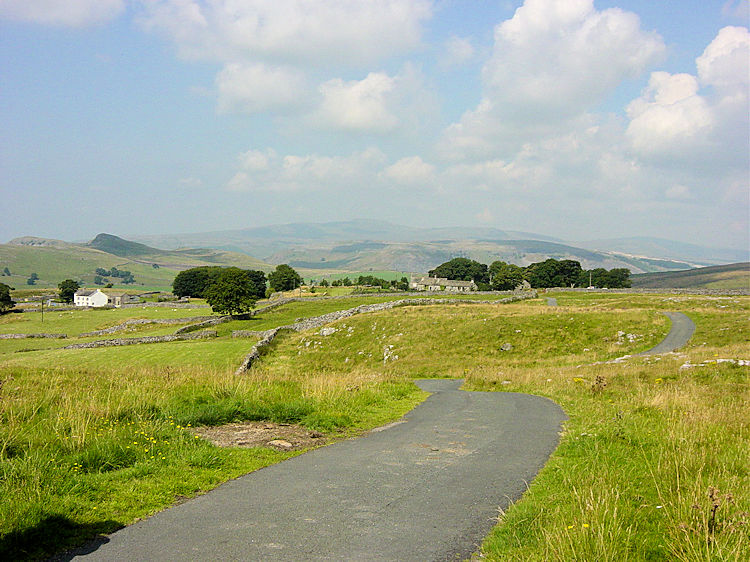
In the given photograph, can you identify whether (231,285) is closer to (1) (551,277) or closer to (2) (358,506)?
(2) (358,506)

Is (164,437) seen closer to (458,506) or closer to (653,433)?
(458,506)

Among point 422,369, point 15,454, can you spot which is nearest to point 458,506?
point 15,454

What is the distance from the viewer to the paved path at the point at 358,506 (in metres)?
6.12

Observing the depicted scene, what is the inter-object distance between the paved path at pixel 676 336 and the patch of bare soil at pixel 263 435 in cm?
2983

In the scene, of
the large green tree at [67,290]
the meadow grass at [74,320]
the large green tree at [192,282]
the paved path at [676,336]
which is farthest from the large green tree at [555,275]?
the large green tree at [67,290]

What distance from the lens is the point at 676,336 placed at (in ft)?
132

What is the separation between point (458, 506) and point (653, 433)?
5690 mm

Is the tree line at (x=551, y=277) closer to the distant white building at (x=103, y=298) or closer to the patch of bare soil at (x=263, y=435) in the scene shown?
the distant white building at (x=103, y=298)

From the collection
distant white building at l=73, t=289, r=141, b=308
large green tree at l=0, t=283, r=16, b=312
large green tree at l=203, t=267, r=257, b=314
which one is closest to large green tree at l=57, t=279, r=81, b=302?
distant white building at l=73, t=289, r=141, b=308

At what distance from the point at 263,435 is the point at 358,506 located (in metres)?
4.88

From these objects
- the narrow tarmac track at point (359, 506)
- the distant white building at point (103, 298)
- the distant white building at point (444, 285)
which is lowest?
the distant white building at point (103, 298)

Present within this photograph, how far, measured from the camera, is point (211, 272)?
180125mm

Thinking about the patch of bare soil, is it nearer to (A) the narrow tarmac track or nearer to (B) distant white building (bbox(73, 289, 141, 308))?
(A) the narrow tarmac track

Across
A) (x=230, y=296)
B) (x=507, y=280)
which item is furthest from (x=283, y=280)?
(x=230, y=296)
